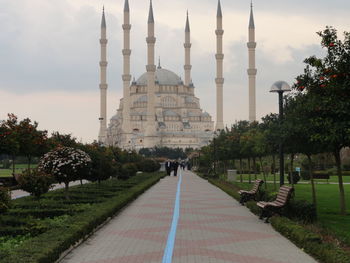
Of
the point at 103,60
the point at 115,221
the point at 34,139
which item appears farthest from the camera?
the point at 103,60

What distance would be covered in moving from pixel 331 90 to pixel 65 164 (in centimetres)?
857

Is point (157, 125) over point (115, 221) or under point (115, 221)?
over

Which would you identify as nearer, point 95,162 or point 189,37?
point 95,162

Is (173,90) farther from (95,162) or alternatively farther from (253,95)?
(95,162)

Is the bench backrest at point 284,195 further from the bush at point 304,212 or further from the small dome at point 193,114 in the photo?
the small dome at point 193,114

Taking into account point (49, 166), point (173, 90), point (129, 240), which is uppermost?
point (173, 90)

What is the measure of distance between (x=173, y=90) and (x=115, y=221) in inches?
5032

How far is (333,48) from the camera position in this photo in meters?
9.99

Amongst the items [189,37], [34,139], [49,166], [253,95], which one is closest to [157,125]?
[189,37]

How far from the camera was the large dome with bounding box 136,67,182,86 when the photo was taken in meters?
140

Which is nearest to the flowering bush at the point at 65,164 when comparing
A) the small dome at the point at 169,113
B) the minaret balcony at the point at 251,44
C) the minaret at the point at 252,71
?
the minaret at the point at 252,71

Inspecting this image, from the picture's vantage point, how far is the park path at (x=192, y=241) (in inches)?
289

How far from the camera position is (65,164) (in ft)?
50.9

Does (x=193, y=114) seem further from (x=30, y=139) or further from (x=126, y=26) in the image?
(x=30, y=139)
